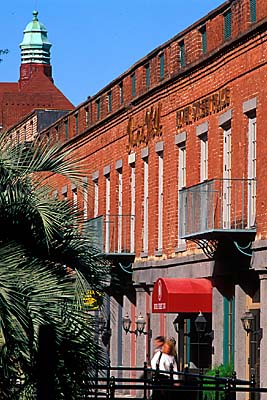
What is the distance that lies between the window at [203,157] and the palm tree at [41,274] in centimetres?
1236

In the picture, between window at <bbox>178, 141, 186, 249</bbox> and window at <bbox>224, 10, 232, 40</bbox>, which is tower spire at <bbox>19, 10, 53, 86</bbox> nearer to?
window at <bbox>178, 141, 186, 249</bbox>

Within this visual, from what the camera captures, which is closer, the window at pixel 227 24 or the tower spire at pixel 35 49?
the window at pixel 227 24

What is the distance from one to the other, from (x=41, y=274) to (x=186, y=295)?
13.5m

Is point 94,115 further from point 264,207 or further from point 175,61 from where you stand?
point 264,207

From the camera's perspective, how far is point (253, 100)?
26.1 m

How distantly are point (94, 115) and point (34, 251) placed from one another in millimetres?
26914

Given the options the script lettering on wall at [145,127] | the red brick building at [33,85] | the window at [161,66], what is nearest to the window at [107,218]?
the script lettering on wall at [145,127]

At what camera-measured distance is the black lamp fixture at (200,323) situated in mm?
28969

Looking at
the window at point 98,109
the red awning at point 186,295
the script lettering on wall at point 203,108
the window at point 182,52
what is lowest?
the red awning at point 186,295

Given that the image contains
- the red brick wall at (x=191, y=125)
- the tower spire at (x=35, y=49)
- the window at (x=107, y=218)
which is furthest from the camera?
the tower spire at (x=35, y=49)

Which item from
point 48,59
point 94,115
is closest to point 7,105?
point 48,59

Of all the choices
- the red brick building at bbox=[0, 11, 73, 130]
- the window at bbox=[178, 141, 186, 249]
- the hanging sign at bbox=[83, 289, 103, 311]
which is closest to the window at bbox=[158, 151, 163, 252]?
the window at bbox=[178, 141, 186, 249]

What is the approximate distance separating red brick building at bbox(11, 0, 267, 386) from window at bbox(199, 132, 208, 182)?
27 millimetres

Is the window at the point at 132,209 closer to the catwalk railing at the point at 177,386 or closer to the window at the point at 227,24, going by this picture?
the window at the point at 227,24
